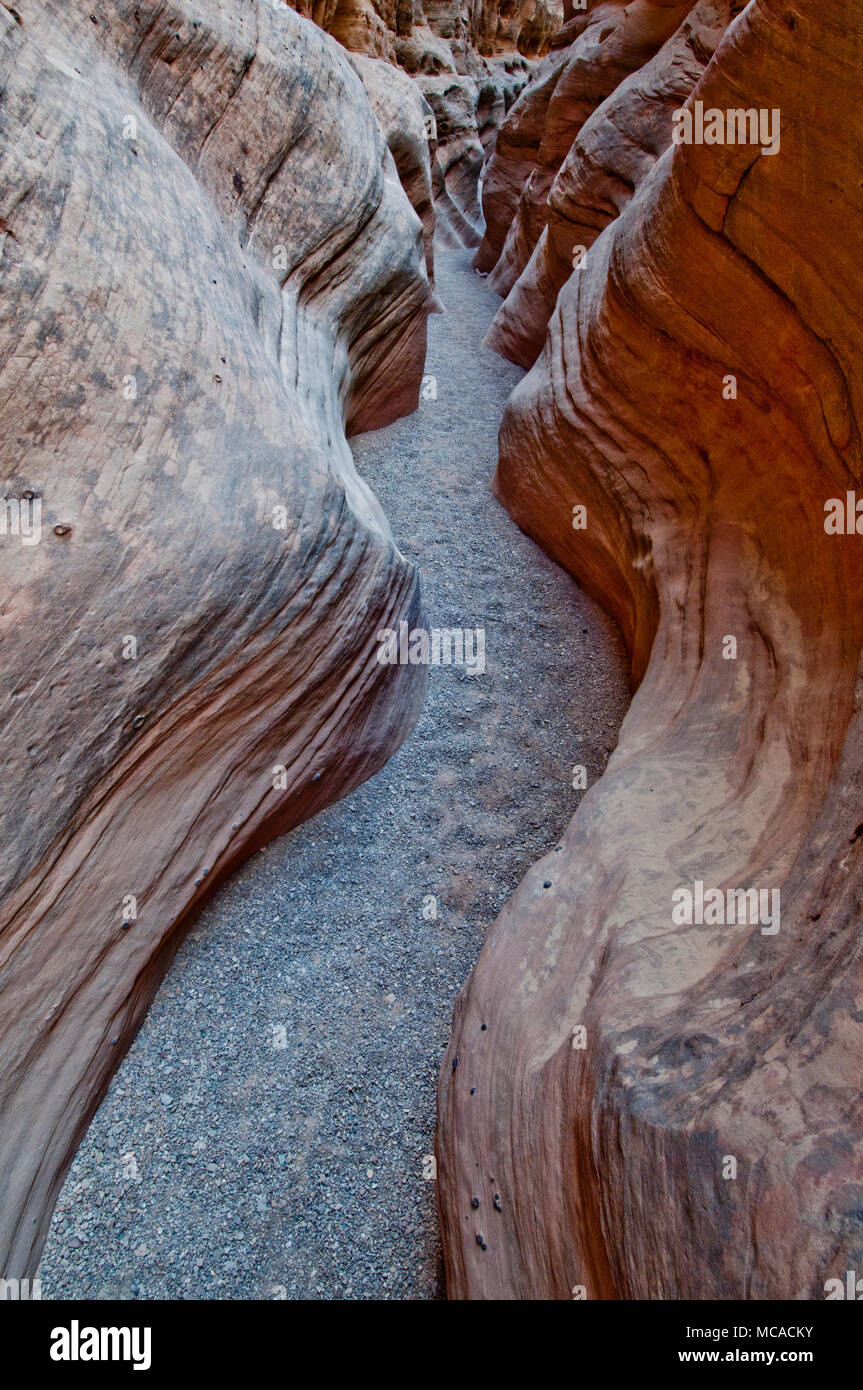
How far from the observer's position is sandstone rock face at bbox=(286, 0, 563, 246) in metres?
13.0

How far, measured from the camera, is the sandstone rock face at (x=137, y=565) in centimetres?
229

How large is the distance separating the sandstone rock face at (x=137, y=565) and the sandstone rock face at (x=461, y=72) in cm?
781

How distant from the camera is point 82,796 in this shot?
2.40 metres

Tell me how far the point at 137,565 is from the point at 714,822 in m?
2.19

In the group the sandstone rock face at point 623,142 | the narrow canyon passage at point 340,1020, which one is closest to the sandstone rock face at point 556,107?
the sandstone rock face at point 623,142

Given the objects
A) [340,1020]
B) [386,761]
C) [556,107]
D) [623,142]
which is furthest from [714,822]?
[556,107]

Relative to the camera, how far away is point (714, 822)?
2588 mm

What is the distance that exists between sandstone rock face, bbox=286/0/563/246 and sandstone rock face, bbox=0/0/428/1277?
25.6 feet

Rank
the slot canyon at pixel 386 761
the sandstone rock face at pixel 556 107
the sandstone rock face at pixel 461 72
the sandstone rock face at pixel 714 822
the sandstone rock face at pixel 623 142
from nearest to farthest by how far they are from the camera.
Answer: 1. the sandstone rock face at pixel 714 822
2. the slot canyon at pixel 386 761
3. the sandstone rock face at pixel 623 142
4. the sandstone rock face at pixel 556 107
5. the sandstone rock face at pixel 461 72

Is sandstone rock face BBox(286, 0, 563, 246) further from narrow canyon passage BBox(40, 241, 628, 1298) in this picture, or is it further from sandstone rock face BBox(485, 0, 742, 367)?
narrow canyon passage BBox(40, 241, 628, 1298)

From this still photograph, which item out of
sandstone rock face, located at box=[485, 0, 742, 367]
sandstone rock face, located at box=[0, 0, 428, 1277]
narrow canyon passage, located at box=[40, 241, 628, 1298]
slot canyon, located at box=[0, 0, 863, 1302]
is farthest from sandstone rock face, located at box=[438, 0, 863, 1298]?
sandstone rock face, located at box=[485, 0, 742, 367]

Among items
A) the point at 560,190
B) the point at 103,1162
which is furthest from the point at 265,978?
the point at 560,190

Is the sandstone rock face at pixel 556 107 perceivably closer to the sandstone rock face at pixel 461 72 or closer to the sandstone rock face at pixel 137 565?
the sandstone rock face at pixel 461 72

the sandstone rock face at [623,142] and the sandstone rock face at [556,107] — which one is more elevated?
the sandstone rock face at [556,107]
